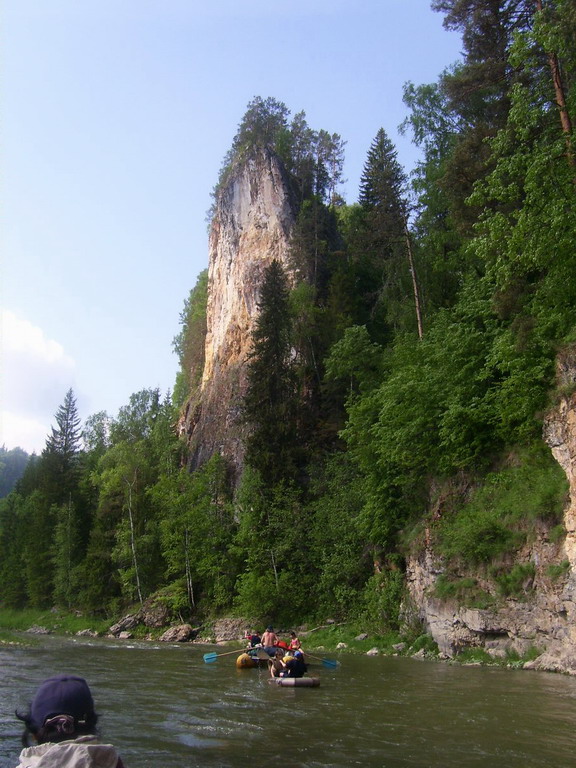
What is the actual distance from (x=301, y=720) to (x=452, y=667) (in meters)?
8.67

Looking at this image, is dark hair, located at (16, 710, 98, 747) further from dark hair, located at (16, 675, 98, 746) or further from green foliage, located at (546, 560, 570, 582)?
green foliage, located at (546, 560, 570, 582)

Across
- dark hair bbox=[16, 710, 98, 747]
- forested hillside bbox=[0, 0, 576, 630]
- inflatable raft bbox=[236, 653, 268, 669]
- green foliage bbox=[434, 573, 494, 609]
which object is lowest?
inflatable raft bbox=[236, 653, 268, 669]

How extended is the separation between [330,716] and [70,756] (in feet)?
31.5

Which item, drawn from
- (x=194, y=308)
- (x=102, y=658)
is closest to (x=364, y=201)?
(x=194, y=308)

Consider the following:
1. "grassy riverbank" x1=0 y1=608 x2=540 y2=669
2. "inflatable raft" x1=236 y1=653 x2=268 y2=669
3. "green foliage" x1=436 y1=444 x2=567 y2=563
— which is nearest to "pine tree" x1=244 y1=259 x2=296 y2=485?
"grassy riverbank" x1=0 y1=608 x2=540 y2=669

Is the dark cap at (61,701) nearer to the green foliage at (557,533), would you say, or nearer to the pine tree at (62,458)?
the green foliage at (557,533)

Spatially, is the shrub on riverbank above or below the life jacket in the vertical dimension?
below

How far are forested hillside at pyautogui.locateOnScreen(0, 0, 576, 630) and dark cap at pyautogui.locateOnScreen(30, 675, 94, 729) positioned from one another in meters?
16.6

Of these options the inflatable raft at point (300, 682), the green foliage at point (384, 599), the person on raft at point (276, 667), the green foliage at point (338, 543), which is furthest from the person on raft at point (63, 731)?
the green foliage at point (338, 543)

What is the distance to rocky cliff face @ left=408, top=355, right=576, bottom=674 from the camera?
1595cm

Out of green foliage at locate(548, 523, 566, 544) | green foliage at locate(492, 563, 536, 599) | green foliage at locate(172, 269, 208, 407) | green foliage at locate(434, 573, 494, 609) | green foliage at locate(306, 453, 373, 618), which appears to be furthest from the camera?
green foliage at locate(172, 269, 208, 407)

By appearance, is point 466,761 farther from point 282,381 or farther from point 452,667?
point 282,381

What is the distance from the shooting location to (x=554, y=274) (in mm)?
18031

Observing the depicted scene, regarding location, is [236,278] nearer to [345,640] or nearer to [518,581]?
[345,640]
